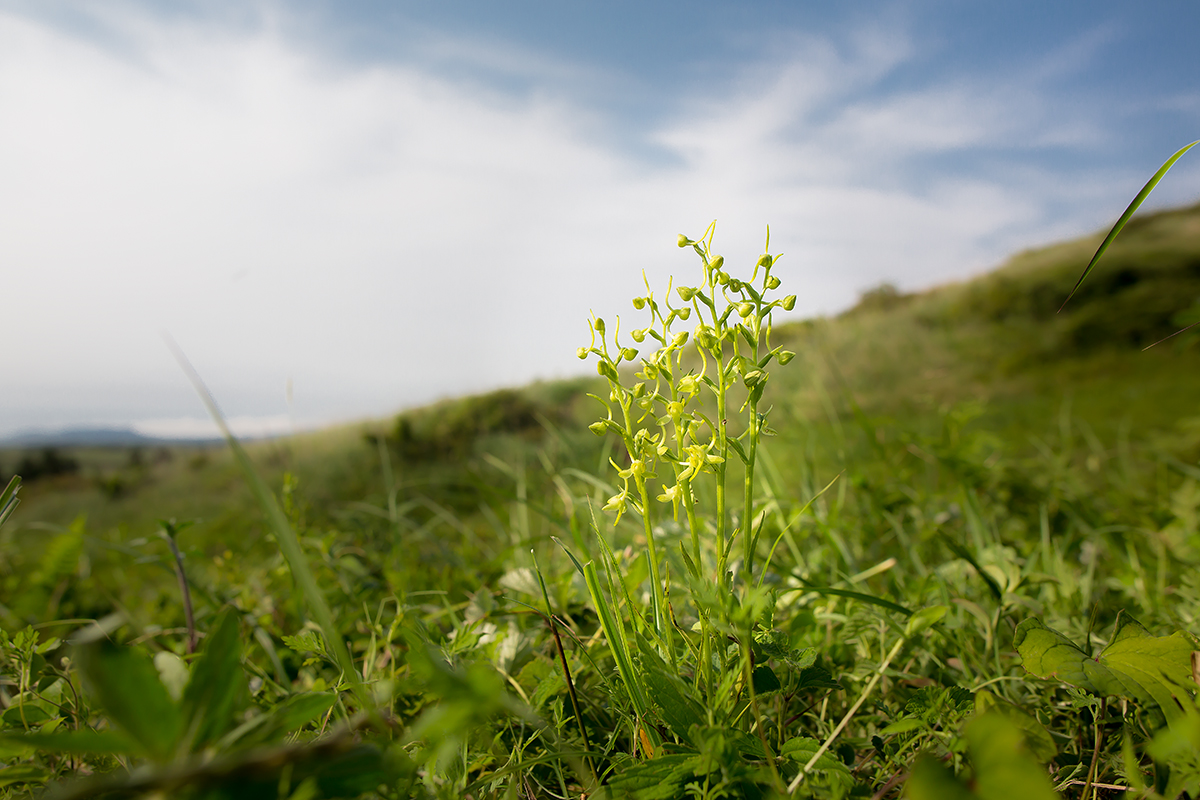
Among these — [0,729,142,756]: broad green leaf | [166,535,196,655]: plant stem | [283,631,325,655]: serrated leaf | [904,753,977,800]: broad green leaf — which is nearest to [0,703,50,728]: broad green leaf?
[166,535,196,655]: plant stem

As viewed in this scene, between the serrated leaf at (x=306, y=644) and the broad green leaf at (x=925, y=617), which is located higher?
the serrated leaf at (x=306, y=644)

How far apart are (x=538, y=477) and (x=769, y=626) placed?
271cm

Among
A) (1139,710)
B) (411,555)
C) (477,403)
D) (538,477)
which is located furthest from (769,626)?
(477,403)

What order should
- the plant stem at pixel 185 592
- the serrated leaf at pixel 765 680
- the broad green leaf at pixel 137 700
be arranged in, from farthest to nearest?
1. the plant stem at pixel 185 592
2. the serrated leaf at pixel 765 680
3. the broad green leaf at pixel 137 700

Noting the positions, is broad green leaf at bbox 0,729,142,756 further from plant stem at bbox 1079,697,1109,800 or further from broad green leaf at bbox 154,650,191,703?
plant stem at bbox 1079,697,1109,800

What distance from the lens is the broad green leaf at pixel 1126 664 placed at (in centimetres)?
63

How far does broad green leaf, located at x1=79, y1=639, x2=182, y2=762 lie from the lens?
1.17ft

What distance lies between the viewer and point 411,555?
1878 mm

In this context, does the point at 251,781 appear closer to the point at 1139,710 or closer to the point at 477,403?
the point at 1139,710

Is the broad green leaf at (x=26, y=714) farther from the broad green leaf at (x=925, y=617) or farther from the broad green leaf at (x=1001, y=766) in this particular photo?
the broad green leaf at (x=925, y=617)

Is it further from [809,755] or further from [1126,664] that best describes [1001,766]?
[1126,664]

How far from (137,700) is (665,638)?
0.54 metres

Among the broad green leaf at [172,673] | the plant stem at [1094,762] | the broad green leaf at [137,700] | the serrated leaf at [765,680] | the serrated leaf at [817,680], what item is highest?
the broad green leaf at [137,700]

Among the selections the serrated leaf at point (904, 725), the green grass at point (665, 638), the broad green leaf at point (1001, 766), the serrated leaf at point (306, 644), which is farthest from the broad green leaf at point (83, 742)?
the serrated leaf at point (904, 725)
